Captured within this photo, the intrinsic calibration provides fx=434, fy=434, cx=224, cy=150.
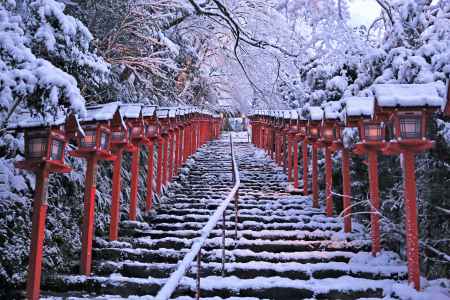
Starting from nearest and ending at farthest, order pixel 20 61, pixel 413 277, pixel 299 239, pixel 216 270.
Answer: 1. pixel 20 61
2. pixel 413 277
3. pixel 216 270
4. pixel 299 239

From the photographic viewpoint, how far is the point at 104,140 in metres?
6.70

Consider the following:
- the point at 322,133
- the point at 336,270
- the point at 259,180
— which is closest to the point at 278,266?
the point at 336,270

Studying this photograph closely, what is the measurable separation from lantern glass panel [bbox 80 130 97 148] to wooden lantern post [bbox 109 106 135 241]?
660 mm

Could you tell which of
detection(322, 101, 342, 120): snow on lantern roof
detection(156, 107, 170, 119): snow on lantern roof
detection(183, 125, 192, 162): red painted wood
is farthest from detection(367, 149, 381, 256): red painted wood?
detection(183, 125, 192, 162): red painted wood

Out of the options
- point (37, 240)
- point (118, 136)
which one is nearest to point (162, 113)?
point (118, 136)

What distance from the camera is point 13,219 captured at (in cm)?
571

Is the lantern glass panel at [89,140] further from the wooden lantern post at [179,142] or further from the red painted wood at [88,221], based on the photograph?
the wooden lantern post at [179,142]

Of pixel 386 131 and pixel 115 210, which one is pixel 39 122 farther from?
pixel 386 131

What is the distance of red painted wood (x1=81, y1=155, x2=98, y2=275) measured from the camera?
6250 mm

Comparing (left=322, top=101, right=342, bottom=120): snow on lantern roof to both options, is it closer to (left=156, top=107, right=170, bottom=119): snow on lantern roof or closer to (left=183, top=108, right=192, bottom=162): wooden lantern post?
(left=156, top=107, right=170, bottom=119): snow on lantern roof

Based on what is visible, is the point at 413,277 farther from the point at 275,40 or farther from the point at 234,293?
the point at 275,40

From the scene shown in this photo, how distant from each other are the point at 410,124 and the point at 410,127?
0.04 metres

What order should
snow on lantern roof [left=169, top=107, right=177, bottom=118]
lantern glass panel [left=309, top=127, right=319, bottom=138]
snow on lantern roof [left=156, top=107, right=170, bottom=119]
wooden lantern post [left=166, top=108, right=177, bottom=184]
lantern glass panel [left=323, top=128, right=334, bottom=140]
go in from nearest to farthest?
1. lantern glass panel [left=323, top=128, right=334, bottom=140]
2. lantern glass panel [left=309, top=127, right=319, bottom=138]
3. snow on lantern roof [left=156, top=107, right=170, bottom=119]
4. snow on lantern roof [left=169, top=107, right=177, bottom=118]
5. wooden lantern post [left=166, top=108, right=177, bottom=184]

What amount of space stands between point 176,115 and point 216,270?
727 cm
